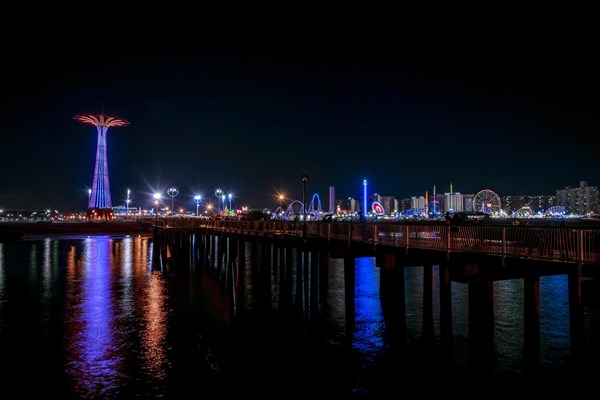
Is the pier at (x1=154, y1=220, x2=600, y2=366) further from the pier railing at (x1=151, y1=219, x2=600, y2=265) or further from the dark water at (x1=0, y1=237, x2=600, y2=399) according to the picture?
the dark water at (x1=0, y1=237, x2=600, y2=399)

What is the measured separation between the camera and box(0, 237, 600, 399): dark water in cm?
1672

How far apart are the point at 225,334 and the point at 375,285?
60.4ft

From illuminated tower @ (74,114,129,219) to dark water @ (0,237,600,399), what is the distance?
99993mm

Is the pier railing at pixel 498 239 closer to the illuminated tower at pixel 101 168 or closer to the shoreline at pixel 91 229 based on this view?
the shoreline at pixel 91 229

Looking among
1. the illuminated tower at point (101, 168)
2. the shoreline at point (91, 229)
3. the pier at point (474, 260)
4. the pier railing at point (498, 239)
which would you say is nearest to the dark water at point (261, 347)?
the pier at point (474, 260)

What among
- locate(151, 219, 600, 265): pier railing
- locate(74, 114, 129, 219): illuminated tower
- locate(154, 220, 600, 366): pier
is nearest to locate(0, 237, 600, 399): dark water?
locate(154, 220, 600, 366): pier

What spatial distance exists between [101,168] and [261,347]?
12298 centimetres

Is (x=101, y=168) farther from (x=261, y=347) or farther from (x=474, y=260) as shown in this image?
(x=474, y=260)

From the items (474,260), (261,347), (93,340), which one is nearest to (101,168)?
(93,340)

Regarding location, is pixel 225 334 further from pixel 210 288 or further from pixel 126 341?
pixel 210 288

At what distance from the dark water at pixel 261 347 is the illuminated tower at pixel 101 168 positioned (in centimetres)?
9999

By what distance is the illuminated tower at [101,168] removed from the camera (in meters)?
130

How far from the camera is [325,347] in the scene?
2114 centimetres

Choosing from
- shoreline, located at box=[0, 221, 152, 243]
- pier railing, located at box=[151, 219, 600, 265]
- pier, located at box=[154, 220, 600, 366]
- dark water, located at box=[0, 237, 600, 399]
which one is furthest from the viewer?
shoreline, located at box=[0, 221, 152, 243]
